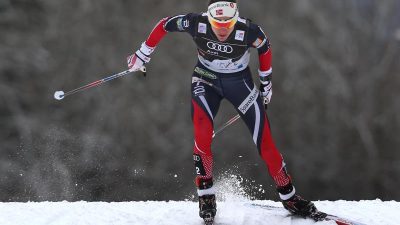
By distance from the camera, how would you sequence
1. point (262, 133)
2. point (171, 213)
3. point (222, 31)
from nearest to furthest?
1. point (222, 31)
2. point (262, 133)
3. point (171, 213)

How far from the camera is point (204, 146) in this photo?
4.70 metres

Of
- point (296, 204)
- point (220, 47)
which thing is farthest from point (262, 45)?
point (296, 204)

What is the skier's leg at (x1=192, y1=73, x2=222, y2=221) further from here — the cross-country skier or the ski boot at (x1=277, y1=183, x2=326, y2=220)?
the ski boot at (x1=277, y1=183, x2=326, y2=220)

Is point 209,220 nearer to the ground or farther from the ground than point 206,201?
nearer to the ground

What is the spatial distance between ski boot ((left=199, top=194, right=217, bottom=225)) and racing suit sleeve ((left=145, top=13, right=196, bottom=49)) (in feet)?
5.11

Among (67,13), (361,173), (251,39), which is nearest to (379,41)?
(361,173)

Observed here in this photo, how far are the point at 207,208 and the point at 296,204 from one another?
834mm

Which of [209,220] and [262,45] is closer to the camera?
[209,220]

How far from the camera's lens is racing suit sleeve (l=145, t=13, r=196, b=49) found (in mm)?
4824

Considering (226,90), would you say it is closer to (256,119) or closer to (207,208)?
(256,119)

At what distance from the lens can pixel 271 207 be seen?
5.26m

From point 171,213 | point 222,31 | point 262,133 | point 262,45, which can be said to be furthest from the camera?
point 171,213

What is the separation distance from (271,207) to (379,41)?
10926 mm

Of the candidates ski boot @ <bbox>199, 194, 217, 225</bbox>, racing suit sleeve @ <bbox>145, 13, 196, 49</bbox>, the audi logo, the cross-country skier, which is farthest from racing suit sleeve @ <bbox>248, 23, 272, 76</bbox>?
ski boot @ <bbox>199, 194, 217, 225</bbox>
